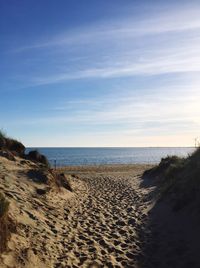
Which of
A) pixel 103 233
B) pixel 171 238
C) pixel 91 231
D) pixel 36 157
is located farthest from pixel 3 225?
pixel 36 157

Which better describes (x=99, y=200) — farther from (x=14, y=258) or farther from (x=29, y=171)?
(x=14, y=258)

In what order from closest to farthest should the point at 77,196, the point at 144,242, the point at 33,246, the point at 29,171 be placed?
the point at 33,246 < the point at 144,242 < the point at 29,171 < the point at 77,196

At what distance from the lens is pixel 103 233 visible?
11750 millimetres

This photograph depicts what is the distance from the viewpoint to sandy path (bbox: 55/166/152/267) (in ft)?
30.4

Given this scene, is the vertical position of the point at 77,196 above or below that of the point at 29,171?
below

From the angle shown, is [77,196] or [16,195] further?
[77,196]

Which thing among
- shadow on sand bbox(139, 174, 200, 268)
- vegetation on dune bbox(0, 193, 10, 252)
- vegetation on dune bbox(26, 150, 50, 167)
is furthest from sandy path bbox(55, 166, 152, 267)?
vegetation on dune bbox(26, 150, 50, 167)

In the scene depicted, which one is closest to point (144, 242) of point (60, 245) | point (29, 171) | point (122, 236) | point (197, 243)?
point (122, 236)

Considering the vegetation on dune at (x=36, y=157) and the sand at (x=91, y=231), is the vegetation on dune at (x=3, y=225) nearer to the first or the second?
the sand at (x=91, y=231)

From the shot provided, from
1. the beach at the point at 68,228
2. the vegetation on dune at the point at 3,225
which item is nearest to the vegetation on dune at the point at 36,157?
the beach at the point at 68,228

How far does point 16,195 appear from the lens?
13.1 m

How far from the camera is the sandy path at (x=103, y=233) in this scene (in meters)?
9.27

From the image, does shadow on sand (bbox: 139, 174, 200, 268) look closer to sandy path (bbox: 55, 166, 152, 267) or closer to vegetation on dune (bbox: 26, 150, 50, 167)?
sandy path (bbox: 55, 166, 152, 267)

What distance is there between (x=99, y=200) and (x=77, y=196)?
3.96ft
